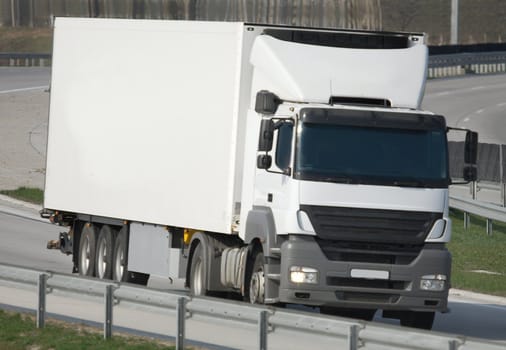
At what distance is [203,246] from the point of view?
63.3 feet

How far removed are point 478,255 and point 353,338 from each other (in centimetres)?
1547

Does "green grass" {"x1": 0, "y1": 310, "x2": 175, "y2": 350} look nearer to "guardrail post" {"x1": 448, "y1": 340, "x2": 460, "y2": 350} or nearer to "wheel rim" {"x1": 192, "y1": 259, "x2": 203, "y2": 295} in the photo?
"wheel rim" {"x1": 192, "y1": 259, "x2": 203, "y2": 295}

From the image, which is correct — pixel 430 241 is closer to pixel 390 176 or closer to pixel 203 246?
pixel 390 176

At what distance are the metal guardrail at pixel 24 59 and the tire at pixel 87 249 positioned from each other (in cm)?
4721

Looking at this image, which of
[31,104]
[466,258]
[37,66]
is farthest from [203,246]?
[37,66]

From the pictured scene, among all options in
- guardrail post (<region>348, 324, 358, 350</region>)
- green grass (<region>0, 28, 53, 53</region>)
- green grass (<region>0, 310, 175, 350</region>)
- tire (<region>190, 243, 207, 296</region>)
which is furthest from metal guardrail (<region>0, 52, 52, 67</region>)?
guardrail post (<region>348, 324, 358, 350</region>)

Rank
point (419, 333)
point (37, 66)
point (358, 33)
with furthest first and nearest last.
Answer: point (37, 66) → point (358, 33) → point (419, 333)

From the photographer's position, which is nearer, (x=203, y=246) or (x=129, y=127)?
(x=203, y=246)

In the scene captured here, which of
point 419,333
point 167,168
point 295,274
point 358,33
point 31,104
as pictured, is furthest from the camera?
point 31,104

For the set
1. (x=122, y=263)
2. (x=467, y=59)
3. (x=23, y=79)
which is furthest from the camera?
(x=467, y=59)

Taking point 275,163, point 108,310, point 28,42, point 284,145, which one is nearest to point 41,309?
point 108,310

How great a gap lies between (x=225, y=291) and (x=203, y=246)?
667mm

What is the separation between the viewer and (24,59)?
70.2m

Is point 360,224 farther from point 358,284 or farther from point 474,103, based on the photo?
point 474,103
